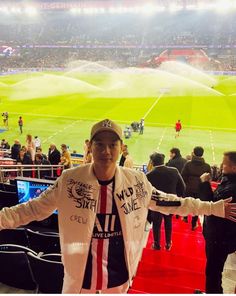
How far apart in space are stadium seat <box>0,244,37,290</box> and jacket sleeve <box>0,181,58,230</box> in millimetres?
1559

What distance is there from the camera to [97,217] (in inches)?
77.1

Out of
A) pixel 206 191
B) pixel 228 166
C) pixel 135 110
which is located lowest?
pixel 206 191

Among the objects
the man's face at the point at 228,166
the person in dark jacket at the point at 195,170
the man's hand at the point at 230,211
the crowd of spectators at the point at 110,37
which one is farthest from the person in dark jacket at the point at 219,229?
the crowd of spectators at the point at 110,37

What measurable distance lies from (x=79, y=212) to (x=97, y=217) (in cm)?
11

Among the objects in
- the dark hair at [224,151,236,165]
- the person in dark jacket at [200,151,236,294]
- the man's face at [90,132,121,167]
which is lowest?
the person in dark jacket at [200,151,236,294]

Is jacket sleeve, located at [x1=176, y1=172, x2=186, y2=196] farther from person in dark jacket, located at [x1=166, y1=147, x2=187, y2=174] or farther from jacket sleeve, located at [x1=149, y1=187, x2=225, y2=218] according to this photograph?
jacket sleeve, located at [x1=149, y1=187, x2=225, y2=218]

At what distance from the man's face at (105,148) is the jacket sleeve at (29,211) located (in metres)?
0.32

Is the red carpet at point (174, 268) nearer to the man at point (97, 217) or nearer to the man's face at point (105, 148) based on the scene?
the man at point (97, 217)

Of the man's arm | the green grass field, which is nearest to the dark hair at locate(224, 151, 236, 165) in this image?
the man's arm

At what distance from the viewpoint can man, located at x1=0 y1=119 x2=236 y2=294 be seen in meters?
1.93

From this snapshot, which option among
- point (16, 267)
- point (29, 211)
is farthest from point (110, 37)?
point (29, 211)

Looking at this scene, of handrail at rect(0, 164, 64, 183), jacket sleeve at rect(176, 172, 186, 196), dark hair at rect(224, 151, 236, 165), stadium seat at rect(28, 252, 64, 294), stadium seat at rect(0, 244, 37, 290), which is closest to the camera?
dark hair at rect(224, 151, 236, 165)

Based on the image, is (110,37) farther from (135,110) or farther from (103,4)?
(135,110)

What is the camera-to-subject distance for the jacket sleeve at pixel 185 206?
2.17 m
